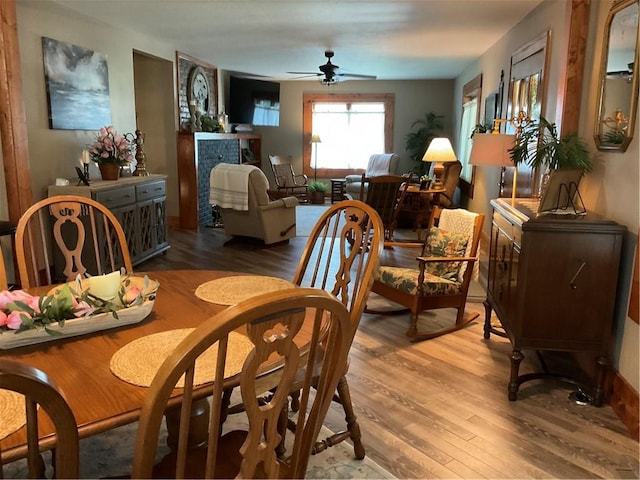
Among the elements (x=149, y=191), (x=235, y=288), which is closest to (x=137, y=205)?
(x=149, y=191)

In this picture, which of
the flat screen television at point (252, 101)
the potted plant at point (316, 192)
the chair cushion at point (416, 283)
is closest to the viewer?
the chair cushion at point (416, 283)

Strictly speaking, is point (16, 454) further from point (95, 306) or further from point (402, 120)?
point (402, 120)

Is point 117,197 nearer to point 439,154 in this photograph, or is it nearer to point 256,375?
point 439,154

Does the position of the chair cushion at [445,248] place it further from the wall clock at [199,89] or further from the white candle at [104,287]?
the wall clock at [199,89]

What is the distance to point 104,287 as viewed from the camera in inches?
58.4

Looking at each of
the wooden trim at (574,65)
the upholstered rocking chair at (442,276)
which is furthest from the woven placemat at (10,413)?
the wooden trim at (574,65)

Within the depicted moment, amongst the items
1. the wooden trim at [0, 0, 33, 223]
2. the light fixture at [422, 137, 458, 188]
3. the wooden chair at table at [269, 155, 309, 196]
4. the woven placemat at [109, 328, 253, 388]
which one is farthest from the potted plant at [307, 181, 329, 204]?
the woven placemat at [109, 328, 253, 388]

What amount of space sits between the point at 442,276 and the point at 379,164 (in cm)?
647

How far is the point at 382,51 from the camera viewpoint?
21.9 ft

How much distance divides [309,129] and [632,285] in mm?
8854

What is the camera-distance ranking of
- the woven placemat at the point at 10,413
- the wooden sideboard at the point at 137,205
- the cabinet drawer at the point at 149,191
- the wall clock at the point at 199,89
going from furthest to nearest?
the wall clock at the point at 199,89, the cabinet drawer at the point at 149,191, the wooden sideboard at the point at 137,205, the woven placemat at the point at 10,413

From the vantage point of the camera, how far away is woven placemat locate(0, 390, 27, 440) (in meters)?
0.99

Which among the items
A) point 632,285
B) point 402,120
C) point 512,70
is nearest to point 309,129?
point 402,120

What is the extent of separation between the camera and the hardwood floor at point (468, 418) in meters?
2.06
